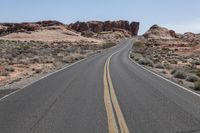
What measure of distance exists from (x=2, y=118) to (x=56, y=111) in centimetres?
152

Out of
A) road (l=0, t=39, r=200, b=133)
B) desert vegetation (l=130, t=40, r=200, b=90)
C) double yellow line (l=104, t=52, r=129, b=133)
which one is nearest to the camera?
double yellow line (l=104, t=52, r=129, b=133)

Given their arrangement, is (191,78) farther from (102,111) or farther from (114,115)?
(114,115)

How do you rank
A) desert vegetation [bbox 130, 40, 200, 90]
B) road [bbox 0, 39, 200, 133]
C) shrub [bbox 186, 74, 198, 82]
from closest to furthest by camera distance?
road [bbox 0, 39, 200, 133] → shrub [bbox 186, 74, 198, 82] → desert vegetation [bbox 130, 40, 200, 90]

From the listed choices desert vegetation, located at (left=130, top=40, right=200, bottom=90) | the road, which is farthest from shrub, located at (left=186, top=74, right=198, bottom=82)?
the road

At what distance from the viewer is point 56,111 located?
10547 millimetres

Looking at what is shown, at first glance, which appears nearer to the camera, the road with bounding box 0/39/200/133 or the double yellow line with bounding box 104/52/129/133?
the double yellow line with bounding box 104/52/129/133

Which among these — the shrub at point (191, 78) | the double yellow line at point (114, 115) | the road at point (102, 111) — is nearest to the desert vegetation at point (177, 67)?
the shrub at point (191, 78)

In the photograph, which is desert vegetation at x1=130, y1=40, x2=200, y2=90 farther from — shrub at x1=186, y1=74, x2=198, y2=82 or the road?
the road

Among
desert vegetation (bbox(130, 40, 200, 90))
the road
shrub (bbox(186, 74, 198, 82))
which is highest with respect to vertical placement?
the road

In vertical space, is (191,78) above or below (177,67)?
above

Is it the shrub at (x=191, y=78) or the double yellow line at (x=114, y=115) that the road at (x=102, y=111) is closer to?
the double yellow line at (x=114, y=115)

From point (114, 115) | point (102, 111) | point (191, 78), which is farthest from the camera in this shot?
point (191, 78)

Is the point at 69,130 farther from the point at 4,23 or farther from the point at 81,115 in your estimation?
the point at 4,23

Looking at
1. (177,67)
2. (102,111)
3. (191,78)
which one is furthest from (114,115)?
(177,67)
